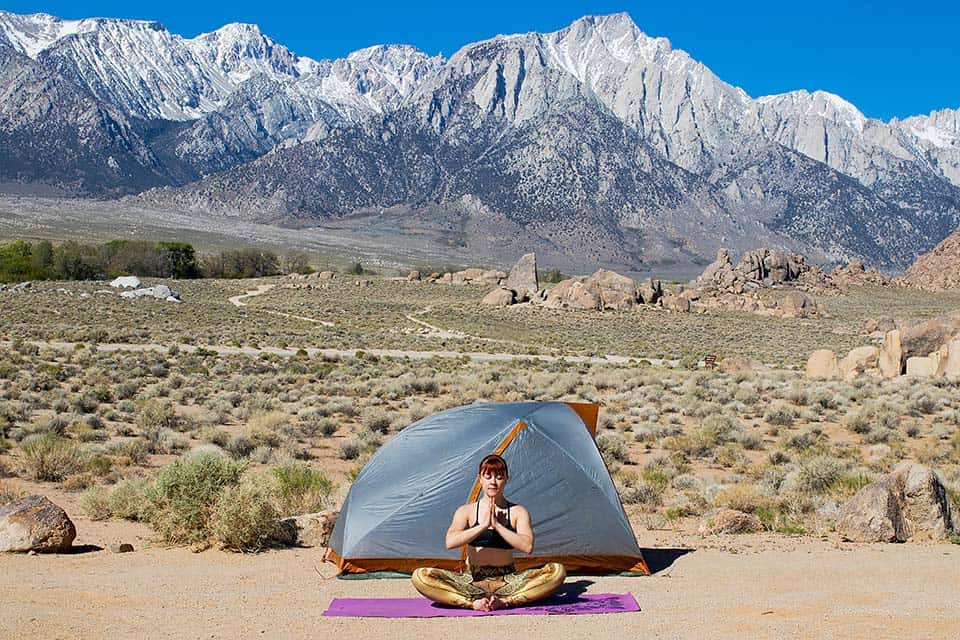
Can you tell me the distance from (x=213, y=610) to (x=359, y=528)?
216 centimetres

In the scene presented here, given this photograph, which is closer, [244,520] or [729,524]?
[244,520]

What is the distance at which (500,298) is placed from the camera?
75125 mm

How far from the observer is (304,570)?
955cm

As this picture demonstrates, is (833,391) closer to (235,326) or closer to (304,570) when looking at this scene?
(304,570)

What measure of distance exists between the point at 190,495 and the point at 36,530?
1679 mm

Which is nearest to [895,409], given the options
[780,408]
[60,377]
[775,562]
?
[780,408]

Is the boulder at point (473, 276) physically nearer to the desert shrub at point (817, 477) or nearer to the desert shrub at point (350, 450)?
the desert shrub at point (350, 450)

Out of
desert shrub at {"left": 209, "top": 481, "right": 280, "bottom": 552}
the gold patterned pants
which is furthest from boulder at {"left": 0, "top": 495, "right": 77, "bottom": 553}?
the gold patterned pants

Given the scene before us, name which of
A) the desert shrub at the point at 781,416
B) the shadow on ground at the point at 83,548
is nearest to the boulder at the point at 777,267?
the desert shrub at the point at 781,416

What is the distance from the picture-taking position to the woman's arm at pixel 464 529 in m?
7.67

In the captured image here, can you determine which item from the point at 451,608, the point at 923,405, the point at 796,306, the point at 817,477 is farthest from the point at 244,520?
the point at 796,306

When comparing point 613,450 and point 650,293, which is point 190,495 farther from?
point 650,293

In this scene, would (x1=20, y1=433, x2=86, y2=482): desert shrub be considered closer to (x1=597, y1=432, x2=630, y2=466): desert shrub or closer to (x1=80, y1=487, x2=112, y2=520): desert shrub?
(x1=80, y1=487, x2=112, y2=520): desert shrub

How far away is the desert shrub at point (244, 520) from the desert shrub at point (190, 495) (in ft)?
0.67
